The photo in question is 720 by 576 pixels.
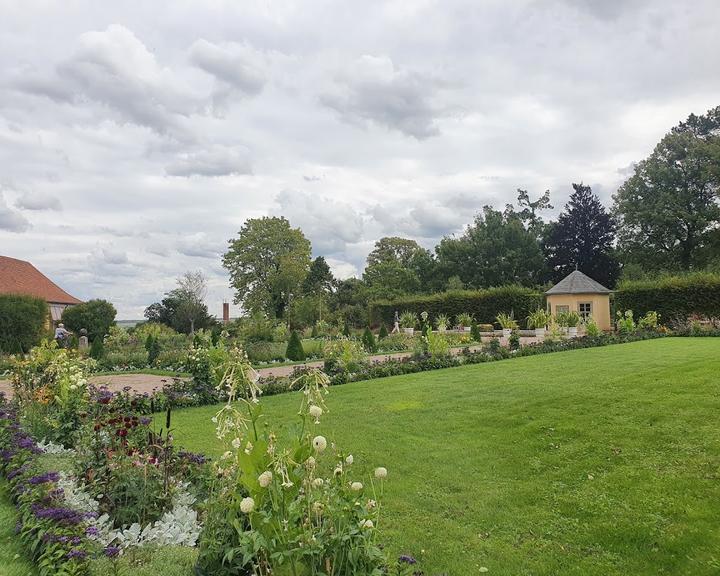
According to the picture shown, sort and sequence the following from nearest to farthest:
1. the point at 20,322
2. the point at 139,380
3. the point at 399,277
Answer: the point at 139,380 < the point at 20,322 < the point at 399,277

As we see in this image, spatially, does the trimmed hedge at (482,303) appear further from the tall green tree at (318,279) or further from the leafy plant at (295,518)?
the leafy plant at (295,518)

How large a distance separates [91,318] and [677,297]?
26046 millimetres

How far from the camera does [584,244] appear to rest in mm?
37938

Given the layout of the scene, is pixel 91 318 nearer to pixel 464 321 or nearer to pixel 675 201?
pixel 464 321

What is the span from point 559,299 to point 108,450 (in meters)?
23.8

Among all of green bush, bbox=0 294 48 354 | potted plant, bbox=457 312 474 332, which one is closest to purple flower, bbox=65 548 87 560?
green bush, bbox=0 294 48 354

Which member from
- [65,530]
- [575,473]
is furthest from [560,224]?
[65,530]

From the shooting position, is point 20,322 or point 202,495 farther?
point 20,322

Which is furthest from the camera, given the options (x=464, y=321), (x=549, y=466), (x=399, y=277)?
(x=399, y=277)

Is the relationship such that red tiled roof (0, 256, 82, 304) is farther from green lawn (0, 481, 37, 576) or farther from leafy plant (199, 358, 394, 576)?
leafy plant (199, 358, 394, 576)

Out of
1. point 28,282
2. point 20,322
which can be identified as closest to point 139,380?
point 20,322

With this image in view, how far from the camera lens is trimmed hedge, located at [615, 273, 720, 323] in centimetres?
2086

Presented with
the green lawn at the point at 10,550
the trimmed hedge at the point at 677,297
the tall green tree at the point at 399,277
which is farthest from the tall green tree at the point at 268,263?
the green lawn at the point at 10,550

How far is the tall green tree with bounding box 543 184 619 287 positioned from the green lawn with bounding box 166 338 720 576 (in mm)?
30743
